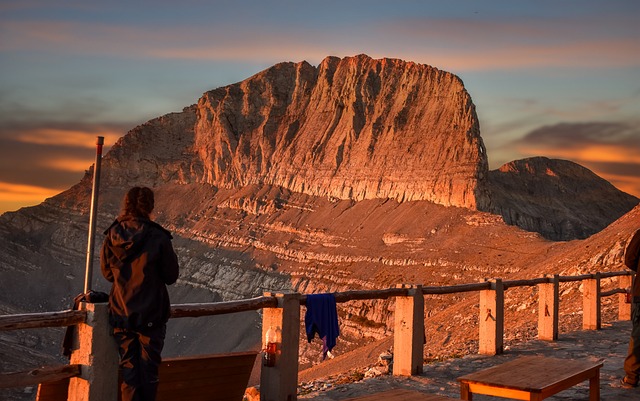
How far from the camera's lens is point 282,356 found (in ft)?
27.9

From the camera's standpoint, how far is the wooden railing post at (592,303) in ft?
55.3

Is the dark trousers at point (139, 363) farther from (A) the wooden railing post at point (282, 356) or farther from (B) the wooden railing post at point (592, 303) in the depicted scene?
(B) the wooden railing post at point (592, 303)

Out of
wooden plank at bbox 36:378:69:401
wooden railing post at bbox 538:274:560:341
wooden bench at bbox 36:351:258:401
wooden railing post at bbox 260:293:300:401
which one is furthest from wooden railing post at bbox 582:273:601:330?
wooden plank at bbox 36:378:69:401

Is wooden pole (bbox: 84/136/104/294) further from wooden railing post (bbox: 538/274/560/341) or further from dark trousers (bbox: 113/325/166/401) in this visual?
wooden railing post (bbox: 538/274/560/341)

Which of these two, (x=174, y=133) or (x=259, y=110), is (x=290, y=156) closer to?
(x=259, y=110)

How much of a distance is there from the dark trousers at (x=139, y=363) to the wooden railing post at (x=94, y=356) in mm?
120

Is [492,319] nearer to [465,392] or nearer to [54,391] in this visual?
[465,392]

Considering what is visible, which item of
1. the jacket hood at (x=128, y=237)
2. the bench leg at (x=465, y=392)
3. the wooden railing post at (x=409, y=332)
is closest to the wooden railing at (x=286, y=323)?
the wooden railing post at (x=409, y=332)

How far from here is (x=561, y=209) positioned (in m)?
116

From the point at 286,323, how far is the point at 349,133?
8331 cm

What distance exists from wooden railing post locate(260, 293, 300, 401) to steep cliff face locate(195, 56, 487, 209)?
209 feet

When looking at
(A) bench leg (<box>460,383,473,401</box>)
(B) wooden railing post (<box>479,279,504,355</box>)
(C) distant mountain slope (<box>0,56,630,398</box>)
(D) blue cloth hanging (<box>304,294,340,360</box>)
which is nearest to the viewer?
(A) bench leg (<box>460,383,473,401</box>)

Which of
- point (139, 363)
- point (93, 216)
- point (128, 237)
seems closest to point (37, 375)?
point (139, 363)

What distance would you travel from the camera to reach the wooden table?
6.93 m
